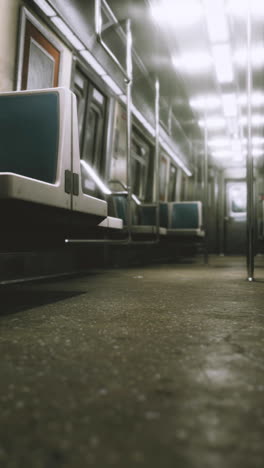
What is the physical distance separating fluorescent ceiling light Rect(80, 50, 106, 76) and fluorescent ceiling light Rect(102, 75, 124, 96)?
0.43 feet

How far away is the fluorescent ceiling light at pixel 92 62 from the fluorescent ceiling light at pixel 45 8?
2.51 ft

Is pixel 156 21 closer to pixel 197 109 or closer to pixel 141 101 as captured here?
pixel 141 101

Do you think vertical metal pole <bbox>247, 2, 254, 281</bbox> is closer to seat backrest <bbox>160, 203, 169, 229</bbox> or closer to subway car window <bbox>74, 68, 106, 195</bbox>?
subway car window <bbox>74, 68, 106, 195</bbox>

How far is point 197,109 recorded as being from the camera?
27.8 ft

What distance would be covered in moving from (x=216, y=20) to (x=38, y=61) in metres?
2.47

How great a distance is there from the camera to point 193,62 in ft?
21.0

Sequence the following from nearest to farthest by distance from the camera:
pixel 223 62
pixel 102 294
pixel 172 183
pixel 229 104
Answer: pixel 102 294
pixel 223 62
pixel 229 104
pixel 172 183

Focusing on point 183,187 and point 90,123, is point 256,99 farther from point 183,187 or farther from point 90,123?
point 90,123

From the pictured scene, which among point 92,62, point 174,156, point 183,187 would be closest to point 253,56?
point 92,62

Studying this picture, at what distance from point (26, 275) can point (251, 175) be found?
2.01 m

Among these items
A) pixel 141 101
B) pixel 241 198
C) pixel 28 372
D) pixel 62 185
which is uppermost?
pixel 141 101

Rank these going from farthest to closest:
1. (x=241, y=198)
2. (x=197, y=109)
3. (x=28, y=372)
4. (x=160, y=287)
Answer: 1. (x=241, y=198)
2. (x=197, y=109)
3. (x=160, y=287)
4. (x=28, y=372)

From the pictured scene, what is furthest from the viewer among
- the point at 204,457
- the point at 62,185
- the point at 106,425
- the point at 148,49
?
the point at 148,49

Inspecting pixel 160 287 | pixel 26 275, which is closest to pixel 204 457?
pixel 160 287
